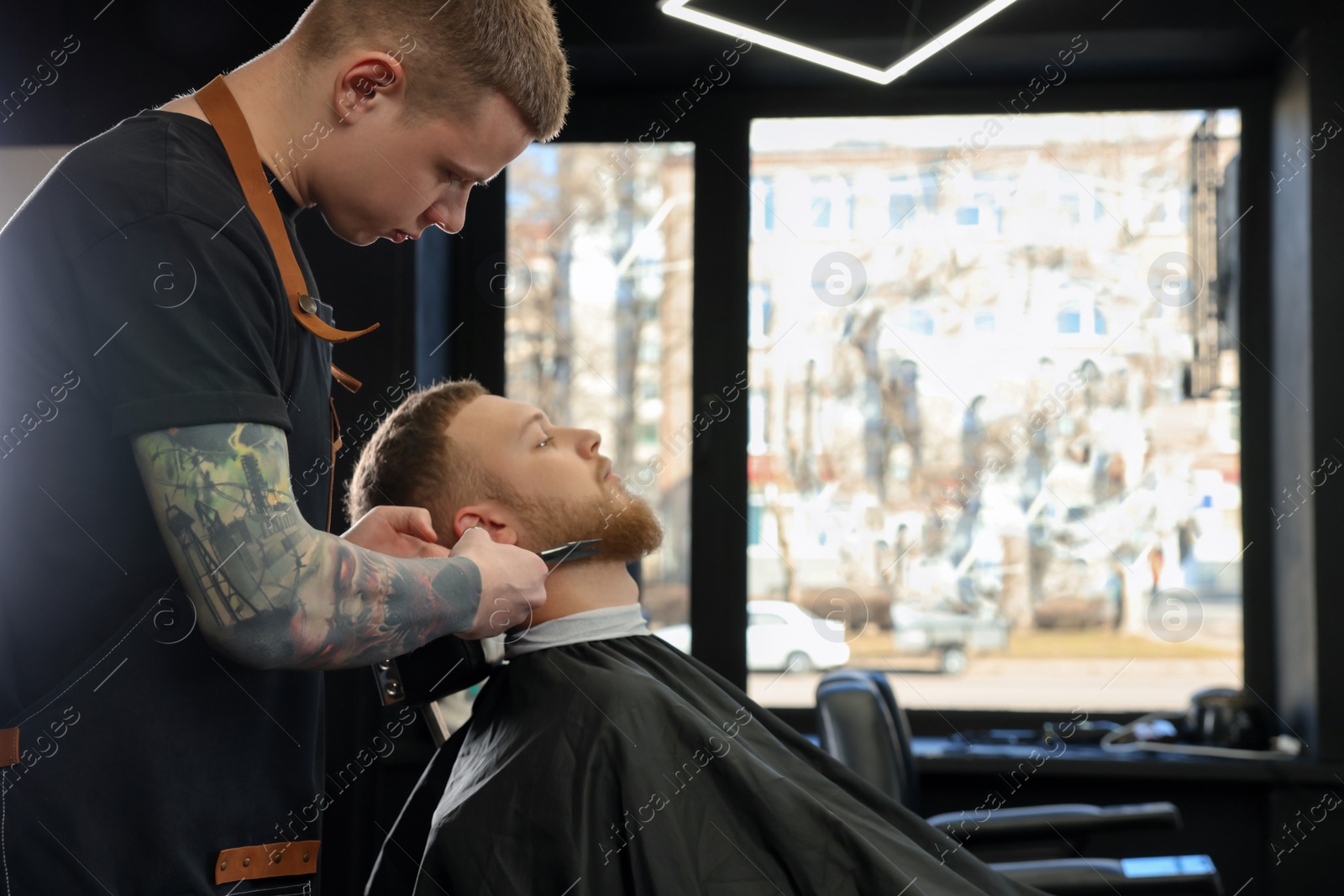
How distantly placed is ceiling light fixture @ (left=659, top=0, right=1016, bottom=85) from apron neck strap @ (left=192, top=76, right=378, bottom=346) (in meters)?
1.11

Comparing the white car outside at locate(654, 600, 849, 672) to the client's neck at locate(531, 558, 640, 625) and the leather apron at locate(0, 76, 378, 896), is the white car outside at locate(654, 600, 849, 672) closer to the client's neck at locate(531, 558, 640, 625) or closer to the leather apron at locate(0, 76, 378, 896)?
the client's neck at locate(531, 558, 640, 625)

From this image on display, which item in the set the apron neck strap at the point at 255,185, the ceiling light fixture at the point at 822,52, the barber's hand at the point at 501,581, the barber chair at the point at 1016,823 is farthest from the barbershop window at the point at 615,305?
the apron neck strap at the point at 255,185

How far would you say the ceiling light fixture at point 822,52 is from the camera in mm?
2010

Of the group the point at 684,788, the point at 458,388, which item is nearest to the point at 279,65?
the point at 458,388

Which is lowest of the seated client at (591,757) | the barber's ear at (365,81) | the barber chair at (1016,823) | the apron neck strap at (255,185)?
the barber chair at (1016,823)

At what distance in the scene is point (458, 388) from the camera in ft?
5.70

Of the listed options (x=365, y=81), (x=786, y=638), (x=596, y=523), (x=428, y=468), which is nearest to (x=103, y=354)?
(x=365, y=81)

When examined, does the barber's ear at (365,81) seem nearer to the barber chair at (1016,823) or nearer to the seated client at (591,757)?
the seated client at (591,757)

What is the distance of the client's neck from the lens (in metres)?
1.66

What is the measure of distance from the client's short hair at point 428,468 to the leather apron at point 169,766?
51 cm

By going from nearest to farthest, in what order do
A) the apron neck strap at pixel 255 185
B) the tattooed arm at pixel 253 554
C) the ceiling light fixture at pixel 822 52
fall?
the tattooed arm at pixel 253 554 → the apron neck strap at pixel 255 185 → the ceiling light fixture at pixel 822 52

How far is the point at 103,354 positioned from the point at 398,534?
1.59ft

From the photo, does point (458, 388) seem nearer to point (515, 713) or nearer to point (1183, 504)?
point (515, 713)

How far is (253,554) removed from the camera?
2.95ft
